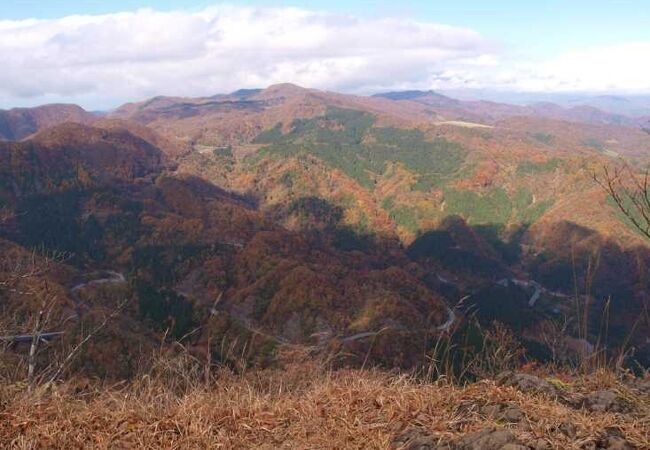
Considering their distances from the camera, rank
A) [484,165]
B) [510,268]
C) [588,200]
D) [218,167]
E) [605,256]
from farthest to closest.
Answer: [218,167] < [484,165] < [588,200] < [510,268] < [605,256]

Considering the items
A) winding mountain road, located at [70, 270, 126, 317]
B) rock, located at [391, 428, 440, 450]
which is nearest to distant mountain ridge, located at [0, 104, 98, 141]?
winding mountain road, located at [70, 270, 126, 317]

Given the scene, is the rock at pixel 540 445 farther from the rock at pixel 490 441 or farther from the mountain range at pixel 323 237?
the mountain range at pixel 323 237

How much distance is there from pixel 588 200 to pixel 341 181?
44433mm

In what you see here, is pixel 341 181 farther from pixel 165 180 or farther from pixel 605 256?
pixel 605 256

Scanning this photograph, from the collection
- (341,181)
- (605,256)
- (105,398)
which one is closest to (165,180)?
(341,181)

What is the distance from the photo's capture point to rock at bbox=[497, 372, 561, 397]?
3715 millimetres

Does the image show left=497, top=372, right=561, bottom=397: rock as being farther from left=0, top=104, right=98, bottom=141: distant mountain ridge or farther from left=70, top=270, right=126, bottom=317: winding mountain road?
left=0, top=104, right=98, bottom=141: distant mountain ridge

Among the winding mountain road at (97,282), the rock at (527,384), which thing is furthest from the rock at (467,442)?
the winding mountain road at (97,282)

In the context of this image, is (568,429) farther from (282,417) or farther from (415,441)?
(282,417)

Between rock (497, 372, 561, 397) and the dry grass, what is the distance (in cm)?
12

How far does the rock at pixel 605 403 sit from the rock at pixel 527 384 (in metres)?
0.21

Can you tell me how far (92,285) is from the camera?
49844 millimetres

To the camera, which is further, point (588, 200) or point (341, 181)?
point (341, 181)

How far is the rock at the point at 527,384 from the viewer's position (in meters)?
3.71
